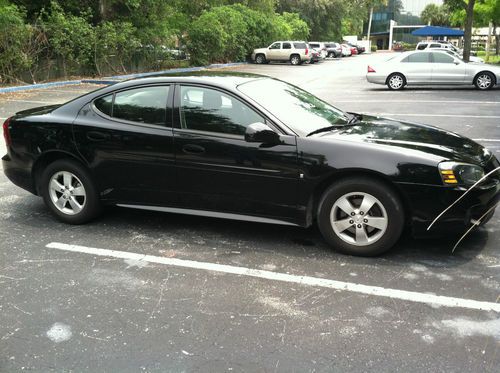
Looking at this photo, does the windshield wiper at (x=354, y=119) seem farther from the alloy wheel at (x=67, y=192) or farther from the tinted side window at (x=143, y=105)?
the alloy wheel at (x=67, y=192)

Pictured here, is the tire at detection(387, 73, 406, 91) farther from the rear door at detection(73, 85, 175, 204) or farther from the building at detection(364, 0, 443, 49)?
the building at detection(364, 0, 443, 49)

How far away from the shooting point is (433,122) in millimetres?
11625

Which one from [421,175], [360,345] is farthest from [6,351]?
[421,175]

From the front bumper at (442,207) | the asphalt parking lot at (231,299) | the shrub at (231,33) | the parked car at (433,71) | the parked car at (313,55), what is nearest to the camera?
the asphalt parking lot at (231,299)

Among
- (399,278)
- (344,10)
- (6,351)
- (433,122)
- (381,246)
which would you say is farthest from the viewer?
(344,10)

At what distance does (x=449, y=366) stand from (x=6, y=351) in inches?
101

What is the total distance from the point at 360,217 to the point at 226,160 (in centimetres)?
124

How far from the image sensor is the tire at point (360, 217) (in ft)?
14.0

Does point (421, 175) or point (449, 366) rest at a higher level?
point (421, 175)

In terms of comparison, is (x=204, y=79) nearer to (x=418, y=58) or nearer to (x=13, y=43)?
(x=418, y=58)

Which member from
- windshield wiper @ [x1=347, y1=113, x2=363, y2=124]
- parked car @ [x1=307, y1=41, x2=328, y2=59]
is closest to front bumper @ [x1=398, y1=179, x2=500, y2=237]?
windshield wiper @ [x1=347, y1=113, x2=363, y2=124]

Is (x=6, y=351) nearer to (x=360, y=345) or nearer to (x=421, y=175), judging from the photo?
(x=360, y=345)

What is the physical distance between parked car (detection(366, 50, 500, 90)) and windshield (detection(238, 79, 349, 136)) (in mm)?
13999

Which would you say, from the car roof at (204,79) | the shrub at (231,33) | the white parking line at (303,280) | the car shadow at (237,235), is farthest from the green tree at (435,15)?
the white parking line at (303,280)
